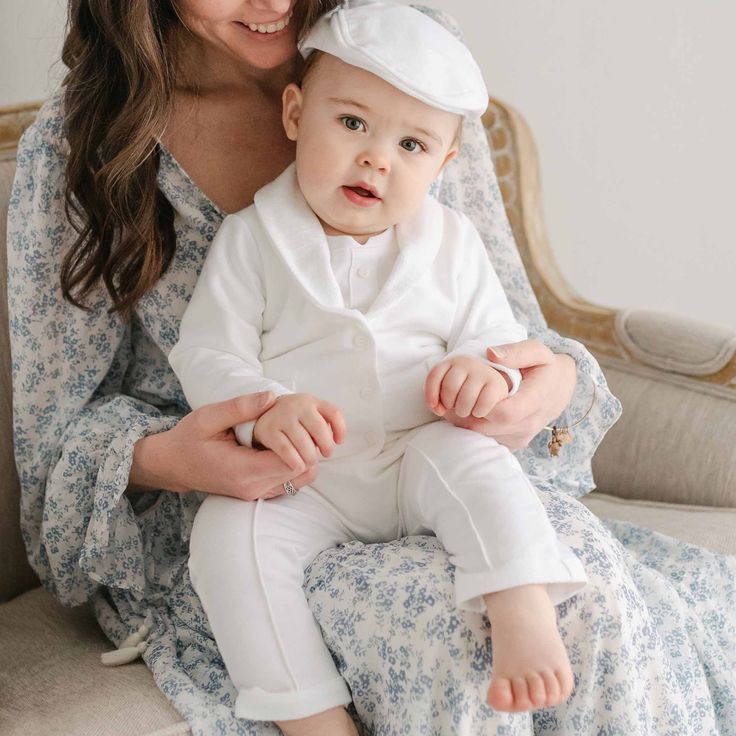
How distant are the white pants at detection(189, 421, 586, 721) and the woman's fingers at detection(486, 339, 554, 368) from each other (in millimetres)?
109

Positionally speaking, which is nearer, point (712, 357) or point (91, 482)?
point (91, 482)

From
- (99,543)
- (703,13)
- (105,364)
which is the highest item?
(703,13)

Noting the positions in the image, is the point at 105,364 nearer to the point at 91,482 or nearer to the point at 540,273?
the point at 91,482

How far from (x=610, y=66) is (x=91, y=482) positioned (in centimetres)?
172

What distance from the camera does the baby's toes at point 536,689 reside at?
1.12m

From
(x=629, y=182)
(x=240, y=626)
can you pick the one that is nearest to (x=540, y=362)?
(x=240, y=626)

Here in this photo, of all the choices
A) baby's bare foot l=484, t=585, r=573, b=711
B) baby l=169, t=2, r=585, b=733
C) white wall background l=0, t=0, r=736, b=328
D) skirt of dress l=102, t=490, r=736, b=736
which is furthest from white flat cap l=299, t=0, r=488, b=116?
white wall background l=0, t=0, r=736, b=328

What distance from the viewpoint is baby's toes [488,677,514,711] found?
1119 millimetres

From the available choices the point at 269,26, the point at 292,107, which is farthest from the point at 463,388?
the point at 269,26

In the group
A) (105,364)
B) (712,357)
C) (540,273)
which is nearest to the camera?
(105,364)

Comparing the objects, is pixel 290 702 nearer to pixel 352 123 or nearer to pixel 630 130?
pixel 352 123

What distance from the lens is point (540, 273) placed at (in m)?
2.20

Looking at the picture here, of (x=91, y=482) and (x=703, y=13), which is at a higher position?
(x=703, y=13)

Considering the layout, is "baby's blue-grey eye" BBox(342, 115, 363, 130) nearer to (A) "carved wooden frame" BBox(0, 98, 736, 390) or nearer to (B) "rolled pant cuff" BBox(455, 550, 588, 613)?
(B) "rolled pant cuff" BBox(455, 550, 588, 613)
